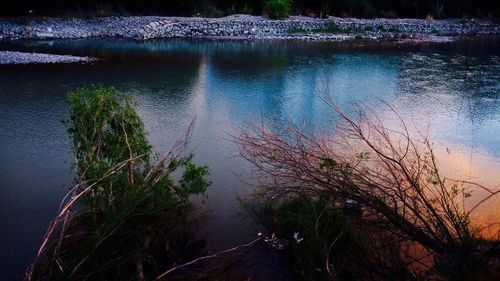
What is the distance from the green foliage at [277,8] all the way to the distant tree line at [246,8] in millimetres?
1896

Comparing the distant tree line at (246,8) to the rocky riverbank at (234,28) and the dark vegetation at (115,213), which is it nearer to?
the rocky riverbank at (234,28)

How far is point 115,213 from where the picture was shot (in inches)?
202

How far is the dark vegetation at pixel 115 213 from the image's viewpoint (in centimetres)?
476

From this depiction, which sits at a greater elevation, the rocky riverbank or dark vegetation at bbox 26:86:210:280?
the rocky riverbank

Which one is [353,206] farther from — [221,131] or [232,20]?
[232,20]

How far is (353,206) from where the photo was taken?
649cm

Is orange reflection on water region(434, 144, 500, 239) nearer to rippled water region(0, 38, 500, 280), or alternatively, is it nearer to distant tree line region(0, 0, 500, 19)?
rippled water region(0, 38, 500, 280)

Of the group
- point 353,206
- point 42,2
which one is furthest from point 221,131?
point 42,2

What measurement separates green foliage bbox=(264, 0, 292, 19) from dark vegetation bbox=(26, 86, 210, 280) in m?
21.7

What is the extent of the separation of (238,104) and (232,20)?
1542 cm

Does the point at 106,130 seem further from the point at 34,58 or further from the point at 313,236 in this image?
the point at 34,58

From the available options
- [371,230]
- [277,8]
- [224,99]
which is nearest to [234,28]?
[277,8]

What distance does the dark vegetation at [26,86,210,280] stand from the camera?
15.6ft

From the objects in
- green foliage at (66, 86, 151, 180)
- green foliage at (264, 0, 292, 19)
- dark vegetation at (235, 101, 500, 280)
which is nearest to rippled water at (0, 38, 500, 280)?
dark vegetation at (235, 101, 500, 280)
